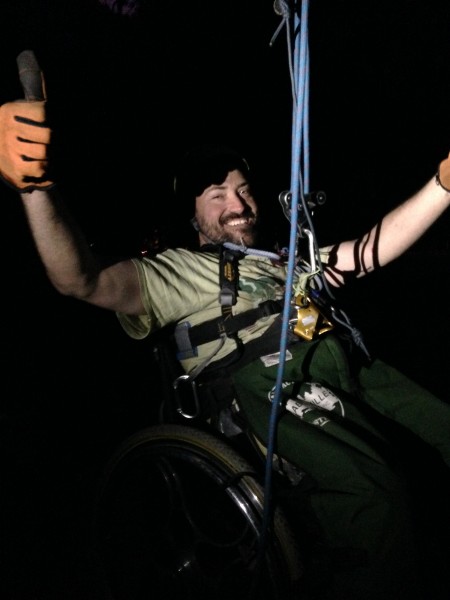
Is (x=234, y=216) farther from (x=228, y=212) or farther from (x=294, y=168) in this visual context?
(x=294, y=168)

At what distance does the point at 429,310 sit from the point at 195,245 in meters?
2.20

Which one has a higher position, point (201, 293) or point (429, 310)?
point (201, 293)

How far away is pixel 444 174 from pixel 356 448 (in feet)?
3.44

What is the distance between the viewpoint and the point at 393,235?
1642 millimetres

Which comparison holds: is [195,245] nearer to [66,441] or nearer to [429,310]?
[66,441]

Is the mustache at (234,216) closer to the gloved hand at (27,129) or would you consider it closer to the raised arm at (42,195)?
the raised arm at (42,195)

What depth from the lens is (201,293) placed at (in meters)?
1.47

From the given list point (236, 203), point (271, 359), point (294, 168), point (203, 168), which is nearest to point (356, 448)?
point (271, 359)

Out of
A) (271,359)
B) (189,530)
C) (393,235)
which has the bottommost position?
(189,530)

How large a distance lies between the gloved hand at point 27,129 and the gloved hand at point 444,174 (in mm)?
1329

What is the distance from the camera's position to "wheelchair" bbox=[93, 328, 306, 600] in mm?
1086

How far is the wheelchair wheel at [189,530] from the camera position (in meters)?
1.11

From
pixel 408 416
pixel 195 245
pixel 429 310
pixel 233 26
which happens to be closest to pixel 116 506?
pixel 408 416

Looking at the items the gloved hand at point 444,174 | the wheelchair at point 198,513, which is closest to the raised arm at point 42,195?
→ the wheelchair at point 198,513
